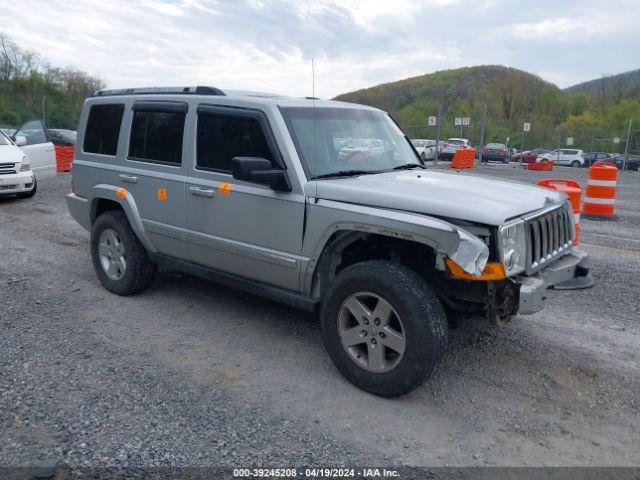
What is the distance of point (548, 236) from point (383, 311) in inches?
51.4

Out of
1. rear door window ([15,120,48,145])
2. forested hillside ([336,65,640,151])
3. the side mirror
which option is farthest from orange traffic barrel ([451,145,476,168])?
the side mirror

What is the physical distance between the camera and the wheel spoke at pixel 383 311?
343cm

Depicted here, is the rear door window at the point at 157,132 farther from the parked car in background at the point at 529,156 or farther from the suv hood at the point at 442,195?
the parked car in background at the point at 529,156

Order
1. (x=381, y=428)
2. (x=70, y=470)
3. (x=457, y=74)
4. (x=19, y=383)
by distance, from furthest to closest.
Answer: (x=457, y=74)
(x=19, y=383)
(x=381, y=428)
(x=70, y=470)

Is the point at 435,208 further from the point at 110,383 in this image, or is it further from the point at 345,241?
the point at 110,383

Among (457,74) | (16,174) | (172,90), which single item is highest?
(457,74)

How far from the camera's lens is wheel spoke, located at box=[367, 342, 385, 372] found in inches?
138

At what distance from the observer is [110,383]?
3.66 meters

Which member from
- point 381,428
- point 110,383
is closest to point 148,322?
point 110,383

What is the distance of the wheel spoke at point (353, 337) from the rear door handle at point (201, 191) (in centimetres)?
164

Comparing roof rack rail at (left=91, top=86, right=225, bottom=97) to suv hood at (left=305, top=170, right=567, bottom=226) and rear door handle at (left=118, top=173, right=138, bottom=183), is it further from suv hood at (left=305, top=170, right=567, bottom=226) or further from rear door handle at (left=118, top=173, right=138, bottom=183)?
suv hood at (left=305, top=170, right=567, bottom=226)

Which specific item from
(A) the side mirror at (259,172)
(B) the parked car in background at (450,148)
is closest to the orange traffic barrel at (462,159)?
(B) the parked car in background at (450,148)

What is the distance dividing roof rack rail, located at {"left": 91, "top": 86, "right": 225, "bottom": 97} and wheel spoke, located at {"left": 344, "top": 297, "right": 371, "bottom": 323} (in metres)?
2.20

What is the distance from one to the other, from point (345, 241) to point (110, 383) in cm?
185
